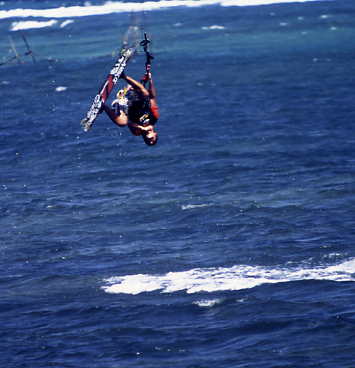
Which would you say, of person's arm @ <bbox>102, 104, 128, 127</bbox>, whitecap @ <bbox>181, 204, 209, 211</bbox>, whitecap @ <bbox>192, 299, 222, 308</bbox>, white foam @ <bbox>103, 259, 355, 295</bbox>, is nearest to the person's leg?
person's arm @ <bbox>102, 104, 128, 127</bbox>

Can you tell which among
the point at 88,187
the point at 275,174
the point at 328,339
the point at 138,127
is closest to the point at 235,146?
the point at 275,174

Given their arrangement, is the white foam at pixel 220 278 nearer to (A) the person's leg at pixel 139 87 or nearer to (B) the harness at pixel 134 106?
(B) the harness at pixel 134 106

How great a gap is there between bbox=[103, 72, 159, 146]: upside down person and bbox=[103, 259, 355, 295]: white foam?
4120cm

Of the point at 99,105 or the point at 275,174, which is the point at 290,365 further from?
the point at 275,174

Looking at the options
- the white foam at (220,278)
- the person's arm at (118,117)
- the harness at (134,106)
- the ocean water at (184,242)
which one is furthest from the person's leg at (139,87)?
the white foam at (220,278)

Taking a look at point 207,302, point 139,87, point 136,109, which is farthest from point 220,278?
point 139,87

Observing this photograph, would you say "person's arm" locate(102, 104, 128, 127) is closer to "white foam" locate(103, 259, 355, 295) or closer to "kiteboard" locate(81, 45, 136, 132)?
"kiteboard" locate(81, 45, 136, 132)

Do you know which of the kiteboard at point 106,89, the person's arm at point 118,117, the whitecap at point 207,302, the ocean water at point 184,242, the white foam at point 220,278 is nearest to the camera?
the kiteboard at point 106,89

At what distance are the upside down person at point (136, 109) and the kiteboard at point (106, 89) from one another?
62.1 inches

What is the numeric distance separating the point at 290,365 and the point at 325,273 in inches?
869

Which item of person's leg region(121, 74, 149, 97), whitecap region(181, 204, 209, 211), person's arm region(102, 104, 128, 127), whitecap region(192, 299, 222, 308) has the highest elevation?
person's leg region(121, 74, 149, 97)

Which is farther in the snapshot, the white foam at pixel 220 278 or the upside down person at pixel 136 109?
the white foam at pixel 220 278

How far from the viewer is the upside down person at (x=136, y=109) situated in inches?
2569

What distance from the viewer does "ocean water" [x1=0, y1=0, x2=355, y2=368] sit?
310ft
